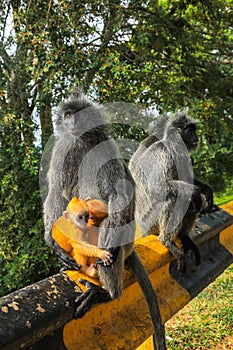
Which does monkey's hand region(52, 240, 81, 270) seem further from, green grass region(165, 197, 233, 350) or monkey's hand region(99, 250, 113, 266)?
green grass region(165, 197, 233, 350)

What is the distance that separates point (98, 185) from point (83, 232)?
290mm

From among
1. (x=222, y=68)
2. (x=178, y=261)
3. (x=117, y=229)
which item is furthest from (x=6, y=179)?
(x=222, y=68)

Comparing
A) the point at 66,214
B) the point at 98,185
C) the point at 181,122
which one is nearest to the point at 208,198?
the point at 181,122

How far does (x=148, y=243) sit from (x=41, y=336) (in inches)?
53.6

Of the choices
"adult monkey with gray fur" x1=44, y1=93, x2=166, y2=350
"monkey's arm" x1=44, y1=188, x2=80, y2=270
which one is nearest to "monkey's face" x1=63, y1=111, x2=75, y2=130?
"adult monkey with gray fur" x1=44, y1=93, x2=166, y2=350

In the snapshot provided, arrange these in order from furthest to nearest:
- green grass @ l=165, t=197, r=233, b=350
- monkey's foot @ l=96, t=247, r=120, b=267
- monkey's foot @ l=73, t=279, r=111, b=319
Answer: green grass @ l=165, t=197, r=233, b=350
monkey's foot @ l=96, t=247, r=120, b=267
monkey's foot @ l=73, t=279, r=111, b=319

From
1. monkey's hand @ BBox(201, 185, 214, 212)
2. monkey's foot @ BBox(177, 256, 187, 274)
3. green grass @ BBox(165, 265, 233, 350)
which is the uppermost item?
monkey's hand @ BBox(201, 185, 214, 212)

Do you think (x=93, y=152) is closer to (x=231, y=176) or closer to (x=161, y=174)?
(x=161, y=174)

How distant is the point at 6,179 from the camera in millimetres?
6324

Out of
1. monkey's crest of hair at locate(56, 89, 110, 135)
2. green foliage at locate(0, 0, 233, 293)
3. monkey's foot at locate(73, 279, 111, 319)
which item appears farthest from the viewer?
green foliage at locate(0, 0, 233, 293)

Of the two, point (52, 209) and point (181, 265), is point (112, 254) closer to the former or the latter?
point (52, 209)

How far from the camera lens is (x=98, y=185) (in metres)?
1.74

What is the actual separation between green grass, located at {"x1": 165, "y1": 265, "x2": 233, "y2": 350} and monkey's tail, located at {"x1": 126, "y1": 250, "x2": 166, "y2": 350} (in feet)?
2.77

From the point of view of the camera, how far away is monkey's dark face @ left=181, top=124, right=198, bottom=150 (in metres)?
3.10
